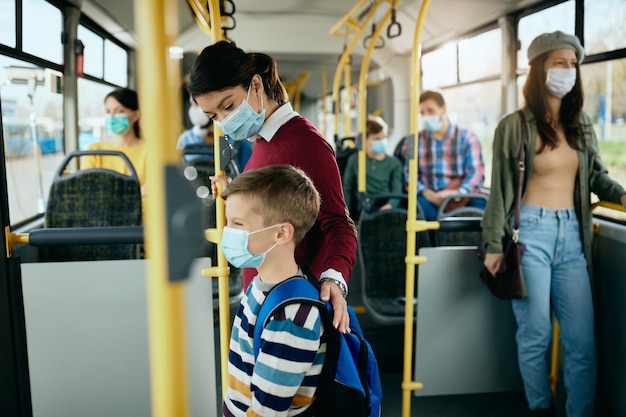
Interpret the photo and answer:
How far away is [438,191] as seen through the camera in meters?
4.49

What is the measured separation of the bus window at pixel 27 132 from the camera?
10.2 ft

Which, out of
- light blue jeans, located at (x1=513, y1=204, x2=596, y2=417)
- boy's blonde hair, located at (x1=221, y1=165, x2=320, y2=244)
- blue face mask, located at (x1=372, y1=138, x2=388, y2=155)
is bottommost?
light blue jeans, located at (x1=513, y1=204, x2=596, y2=417)

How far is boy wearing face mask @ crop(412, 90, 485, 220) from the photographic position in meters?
4.36

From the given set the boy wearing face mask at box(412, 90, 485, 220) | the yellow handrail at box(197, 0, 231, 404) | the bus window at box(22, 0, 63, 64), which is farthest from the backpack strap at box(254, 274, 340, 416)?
the boy wearing face mask at box(412, 90, 485, 220)

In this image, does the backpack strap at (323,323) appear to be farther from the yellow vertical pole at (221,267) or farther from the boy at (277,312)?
the yellow vertical pole at (221,267)

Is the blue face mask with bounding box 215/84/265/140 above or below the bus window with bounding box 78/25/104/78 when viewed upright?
below

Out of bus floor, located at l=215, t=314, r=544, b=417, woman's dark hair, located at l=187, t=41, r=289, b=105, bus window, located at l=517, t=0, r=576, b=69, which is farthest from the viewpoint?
bus window, located at l=517, t=0, r=576, b=69

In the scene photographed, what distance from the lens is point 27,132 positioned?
3367mm

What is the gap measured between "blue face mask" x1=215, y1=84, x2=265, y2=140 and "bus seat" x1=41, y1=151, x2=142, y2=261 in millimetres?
1461

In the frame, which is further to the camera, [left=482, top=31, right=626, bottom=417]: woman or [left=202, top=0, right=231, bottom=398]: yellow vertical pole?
[left=482, top=31, right=626, bottom=417]: woman

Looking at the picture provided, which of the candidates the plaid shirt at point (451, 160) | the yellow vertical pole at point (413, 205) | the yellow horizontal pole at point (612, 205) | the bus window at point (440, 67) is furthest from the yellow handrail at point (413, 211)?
the bus window at point (440, 67)

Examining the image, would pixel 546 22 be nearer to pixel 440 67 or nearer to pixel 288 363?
pixel 440 67

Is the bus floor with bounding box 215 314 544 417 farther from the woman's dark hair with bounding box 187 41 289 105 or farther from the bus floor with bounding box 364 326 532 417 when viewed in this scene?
the woman's dark hair with bounding box 187 41 289 105

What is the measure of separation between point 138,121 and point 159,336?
10.0 ft
